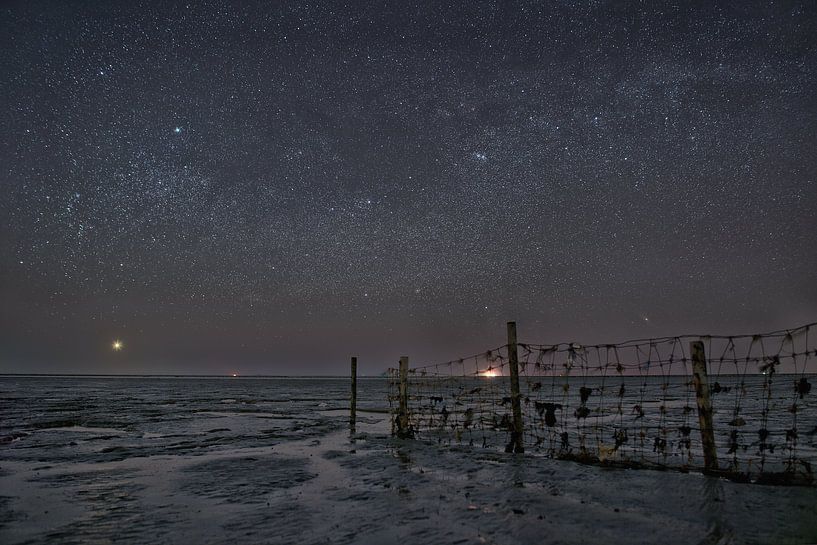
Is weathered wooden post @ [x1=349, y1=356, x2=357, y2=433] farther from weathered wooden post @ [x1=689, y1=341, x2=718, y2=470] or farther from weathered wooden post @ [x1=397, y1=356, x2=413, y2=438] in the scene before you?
weathered wooden post @ [x1=689, y1=341, x2=718, y2=470]

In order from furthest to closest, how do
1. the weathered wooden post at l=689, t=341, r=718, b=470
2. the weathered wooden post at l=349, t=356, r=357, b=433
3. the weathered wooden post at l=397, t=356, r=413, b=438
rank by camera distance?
the weathered wooden post at l=349, t=356, r=357, b=433, the weathered wooden post at l=397, t=356, r=413, b=438, the weathered wooden post at l=689, t=341, r=718, b=470

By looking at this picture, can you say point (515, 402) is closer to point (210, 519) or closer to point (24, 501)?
point (210, 519)

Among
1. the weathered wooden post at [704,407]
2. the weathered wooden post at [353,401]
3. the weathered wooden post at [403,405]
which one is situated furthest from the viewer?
the weathered wooden post at [353,401]

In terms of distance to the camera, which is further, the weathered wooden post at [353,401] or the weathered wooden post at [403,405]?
the weathered wooden post at [353,401]

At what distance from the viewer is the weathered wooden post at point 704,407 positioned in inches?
434

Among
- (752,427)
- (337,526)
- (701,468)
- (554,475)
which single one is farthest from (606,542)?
(752,427)

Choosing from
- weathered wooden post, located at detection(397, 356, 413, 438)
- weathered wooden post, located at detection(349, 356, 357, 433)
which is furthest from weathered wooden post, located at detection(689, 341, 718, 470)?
weathered wooden post, located at detection(349, 356, 357, 433)

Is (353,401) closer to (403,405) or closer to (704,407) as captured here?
(403,405)

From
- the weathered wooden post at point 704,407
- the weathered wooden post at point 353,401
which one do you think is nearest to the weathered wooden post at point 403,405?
the weathered wooden post at point 353,401

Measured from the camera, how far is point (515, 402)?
14336 mm

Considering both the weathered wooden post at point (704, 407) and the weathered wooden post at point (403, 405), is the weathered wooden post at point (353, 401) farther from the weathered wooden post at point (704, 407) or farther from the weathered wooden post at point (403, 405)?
the weathered wooden post at point (704, 407)

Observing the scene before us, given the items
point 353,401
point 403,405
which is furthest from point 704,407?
point 353,401

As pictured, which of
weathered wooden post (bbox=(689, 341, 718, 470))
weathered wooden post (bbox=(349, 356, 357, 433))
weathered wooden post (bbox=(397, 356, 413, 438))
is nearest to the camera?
weathered wooden post (bbox=(689, 341, 718, 470))

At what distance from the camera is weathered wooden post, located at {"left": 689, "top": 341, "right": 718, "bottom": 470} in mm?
11031
